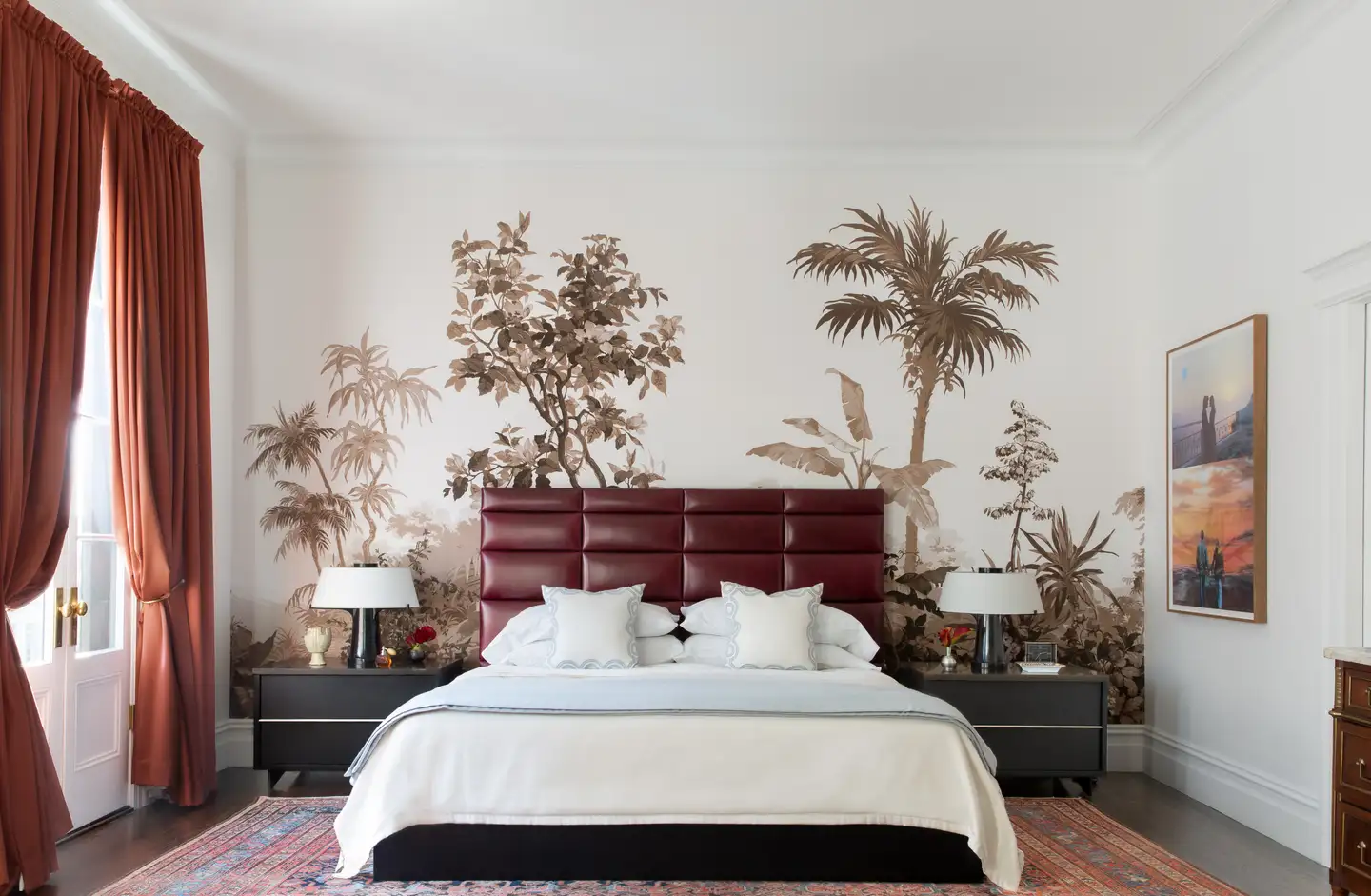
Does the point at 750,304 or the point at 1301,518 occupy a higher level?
the point at 750,304

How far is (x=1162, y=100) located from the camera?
5.40 m

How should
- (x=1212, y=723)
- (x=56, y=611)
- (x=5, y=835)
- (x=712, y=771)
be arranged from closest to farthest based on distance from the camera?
(x=5, y=835) < (x=712, y=771) < (x=56, y=611) < (x=1212, y=723)

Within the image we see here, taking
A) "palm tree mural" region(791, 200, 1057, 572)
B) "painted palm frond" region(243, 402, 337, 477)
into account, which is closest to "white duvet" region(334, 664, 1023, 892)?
"painted palm frond" region(243, 402, 337, 477)

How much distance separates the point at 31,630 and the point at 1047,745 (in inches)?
178

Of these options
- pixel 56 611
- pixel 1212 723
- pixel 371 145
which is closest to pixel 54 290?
pixel 56 611

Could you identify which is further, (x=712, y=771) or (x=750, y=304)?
(x=750, y=304)

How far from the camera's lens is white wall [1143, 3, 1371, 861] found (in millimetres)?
4234

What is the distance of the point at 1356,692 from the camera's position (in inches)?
138

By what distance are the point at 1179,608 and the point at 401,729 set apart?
12.6 feet

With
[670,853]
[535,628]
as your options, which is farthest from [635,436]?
[670,853]

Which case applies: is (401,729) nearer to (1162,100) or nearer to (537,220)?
(537,220)

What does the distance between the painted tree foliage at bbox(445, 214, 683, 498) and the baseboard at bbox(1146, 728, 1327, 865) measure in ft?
9.96

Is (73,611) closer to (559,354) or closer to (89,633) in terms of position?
(89,633)

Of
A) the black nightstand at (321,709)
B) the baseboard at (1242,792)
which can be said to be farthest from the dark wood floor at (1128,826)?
the black nightstand at (321,709)
